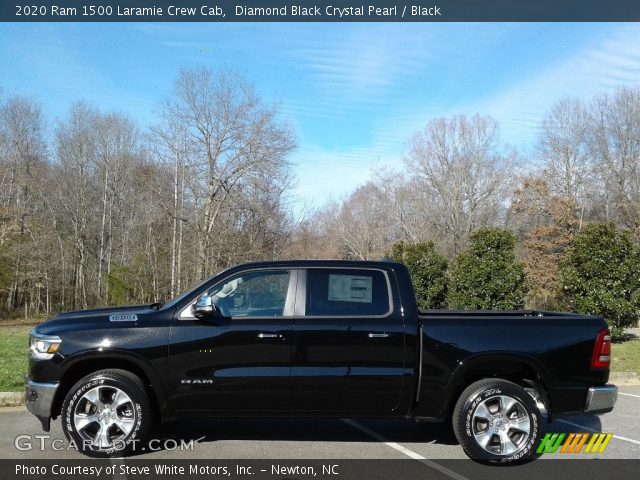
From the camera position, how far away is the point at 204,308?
4859mm

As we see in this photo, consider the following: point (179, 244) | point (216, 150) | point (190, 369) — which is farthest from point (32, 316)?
point (190, 369)

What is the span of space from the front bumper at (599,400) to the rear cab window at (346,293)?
203cm

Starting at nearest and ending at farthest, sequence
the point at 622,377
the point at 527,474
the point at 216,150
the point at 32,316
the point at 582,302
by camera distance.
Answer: the point at 527,474, the point at 622,377, the point at 582,302, the point at 216,150, the point at 32,316

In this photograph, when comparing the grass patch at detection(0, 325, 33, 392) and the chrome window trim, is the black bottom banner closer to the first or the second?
the chrome window trim

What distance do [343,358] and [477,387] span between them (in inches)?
51.9

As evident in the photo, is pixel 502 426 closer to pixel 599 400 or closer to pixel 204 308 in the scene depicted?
pixel 599 400

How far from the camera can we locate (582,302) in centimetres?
1411

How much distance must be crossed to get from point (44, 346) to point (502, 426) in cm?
437

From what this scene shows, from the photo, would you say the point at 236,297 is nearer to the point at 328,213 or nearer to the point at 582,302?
the point at 582,302

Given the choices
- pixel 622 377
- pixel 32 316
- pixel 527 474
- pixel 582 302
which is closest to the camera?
pixel 527 474

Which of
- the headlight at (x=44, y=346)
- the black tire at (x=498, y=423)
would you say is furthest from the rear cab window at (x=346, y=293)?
the headlight at (x=44, y=346)

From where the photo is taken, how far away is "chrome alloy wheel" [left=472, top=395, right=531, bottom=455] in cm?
495

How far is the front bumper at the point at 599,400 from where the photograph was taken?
4.93m

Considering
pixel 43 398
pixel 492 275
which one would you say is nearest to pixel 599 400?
pixel 43 398
